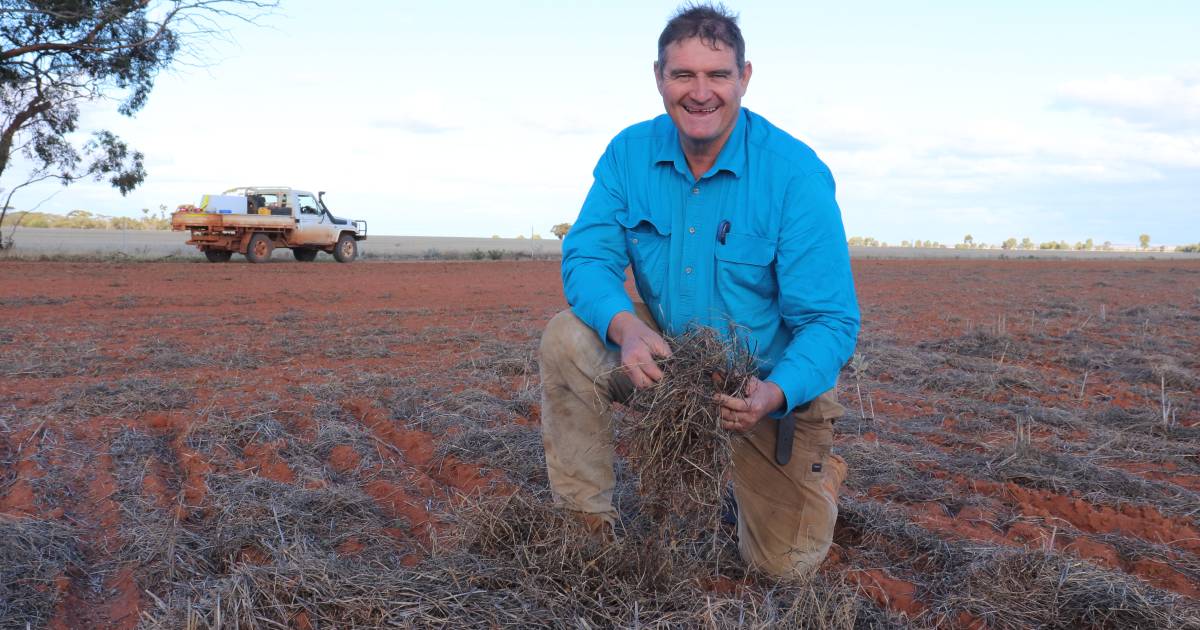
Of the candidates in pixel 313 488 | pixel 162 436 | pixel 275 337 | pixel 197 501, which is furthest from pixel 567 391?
pixel 275 337

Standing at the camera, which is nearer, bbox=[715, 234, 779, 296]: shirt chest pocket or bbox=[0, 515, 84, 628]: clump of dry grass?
bbox=[0, 515, 84, 628]: clump of dry grass

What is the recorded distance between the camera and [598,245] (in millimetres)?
3467

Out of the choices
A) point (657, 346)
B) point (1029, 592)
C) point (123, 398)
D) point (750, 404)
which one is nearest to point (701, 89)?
point (657, 346)

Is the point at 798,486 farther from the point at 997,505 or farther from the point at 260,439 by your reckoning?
the point at 260,439

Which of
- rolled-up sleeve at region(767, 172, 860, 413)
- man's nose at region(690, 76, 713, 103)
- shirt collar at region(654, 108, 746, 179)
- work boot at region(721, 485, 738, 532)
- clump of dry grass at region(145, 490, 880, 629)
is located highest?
man's nose at region(690, 76, 713, 103)

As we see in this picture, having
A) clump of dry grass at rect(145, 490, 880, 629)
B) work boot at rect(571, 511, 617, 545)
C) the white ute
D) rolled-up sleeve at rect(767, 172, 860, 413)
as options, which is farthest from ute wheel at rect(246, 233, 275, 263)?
rolled-up sleeve at rect(767, 172, 860, 413)

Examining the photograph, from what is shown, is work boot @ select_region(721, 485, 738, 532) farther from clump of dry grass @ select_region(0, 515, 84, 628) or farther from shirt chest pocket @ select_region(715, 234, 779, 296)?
clump of dry grass @ select_region(0, 515, 84, 628)

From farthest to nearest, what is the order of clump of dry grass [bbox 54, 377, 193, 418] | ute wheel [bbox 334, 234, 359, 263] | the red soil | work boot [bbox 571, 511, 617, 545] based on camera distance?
ute wheel [bbox 334, 234, 359, 263] → clump of dry grass [bbox 54, 377, 193, 418] → the red soil → work boot [bbox 571, 511, 617, 545]

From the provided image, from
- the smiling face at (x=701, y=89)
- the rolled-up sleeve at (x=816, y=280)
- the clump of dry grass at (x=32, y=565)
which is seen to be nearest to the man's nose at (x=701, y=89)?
the smiling face at (x=701, y=89)

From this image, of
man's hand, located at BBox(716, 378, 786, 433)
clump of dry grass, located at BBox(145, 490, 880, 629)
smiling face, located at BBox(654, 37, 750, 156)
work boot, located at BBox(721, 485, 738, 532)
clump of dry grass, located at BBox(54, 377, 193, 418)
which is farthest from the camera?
clump of dry grass, located at BBox(54, 377, 193, 418)

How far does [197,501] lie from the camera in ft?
12.1

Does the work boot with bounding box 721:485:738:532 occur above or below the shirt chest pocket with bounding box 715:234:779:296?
below

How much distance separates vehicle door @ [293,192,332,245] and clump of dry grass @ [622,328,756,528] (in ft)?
68.9

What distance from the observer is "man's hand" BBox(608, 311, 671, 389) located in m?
2.90
